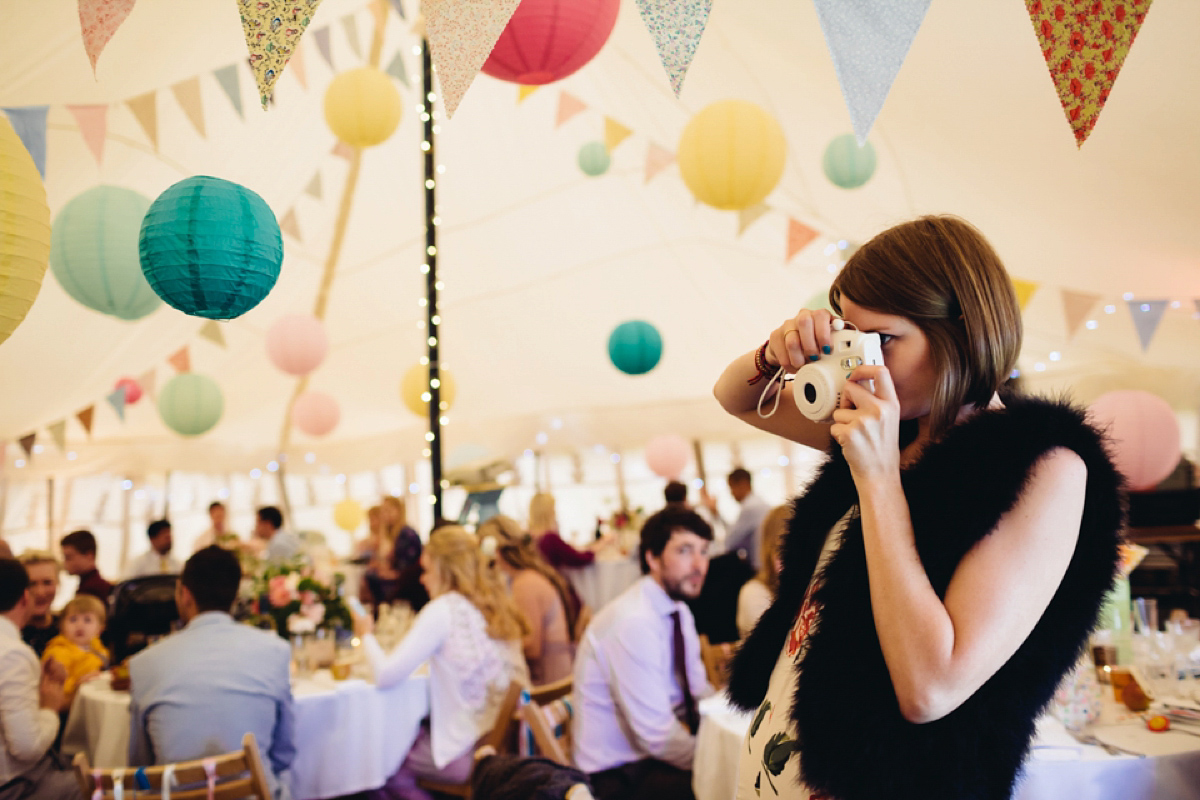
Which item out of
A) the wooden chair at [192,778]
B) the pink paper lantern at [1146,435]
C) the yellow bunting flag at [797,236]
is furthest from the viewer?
the yellow bunting flag at [797,236]

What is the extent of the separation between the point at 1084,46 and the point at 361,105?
3463 mm

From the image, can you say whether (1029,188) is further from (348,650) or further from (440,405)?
(348,650)

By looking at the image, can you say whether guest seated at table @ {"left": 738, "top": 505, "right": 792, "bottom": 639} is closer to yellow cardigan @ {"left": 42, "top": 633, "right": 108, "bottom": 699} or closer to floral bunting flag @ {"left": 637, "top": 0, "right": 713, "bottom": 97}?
floral bunting flag @ {"left": 637, "top": 0, "right": 713, "bottom": 97}

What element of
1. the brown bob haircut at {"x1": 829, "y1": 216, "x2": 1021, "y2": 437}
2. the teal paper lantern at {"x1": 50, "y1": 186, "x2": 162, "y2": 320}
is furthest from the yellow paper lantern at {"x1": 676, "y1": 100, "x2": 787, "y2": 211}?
the brown bob haircut at {"x1": 829, "y1": 216, "x2": 1021, "y2": 437}

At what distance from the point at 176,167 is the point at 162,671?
4.00 metres

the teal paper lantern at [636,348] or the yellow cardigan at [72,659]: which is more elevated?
the teal paper lantern at [636,348]

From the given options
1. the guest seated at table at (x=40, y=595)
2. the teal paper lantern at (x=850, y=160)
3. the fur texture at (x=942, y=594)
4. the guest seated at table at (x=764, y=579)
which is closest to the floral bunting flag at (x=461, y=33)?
the fur texture at (x=942, y=594)

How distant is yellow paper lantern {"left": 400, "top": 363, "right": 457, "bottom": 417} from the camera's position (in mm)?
5586

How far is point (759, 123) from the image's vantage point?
12.0 ft

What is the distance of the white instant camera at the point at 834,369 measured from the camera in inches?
36.7

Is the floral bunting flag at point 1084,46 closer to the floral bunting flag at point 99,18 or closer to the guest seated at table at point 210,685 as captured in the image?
the floral bunting flag at point 99,18

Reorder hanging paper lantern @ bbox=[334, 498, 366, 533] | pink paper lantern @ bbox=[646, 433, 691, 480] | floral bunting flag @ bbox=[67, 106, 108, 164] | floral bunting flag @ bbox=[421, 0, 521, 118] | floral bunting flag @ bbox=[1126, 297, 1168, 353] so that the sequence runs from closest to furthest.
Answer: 1. floral bunting flag @ bbox=[421, 0, 521, 118]
2. floral bunting flag @ bbox=[67, 106, 108, 164]
3. floral bunting flag @ bbox=[1126, 297, 1168, 353]
4. pink paper lantern @ bbox=[646, 433, 691, 480]
5. hanging paper lantern @ bbox=[334, 498, 366, 533]

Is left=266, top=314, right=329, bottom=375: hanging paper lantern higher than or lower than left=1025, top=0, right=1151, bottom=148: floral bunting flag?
higher

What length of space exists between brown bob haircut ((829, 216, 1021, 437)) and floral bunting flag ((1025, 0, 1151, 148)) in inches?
38.5
